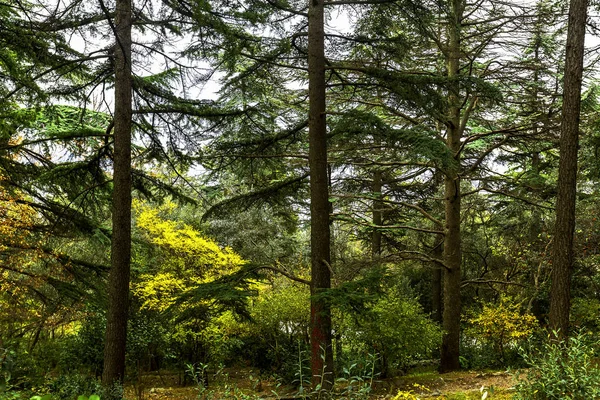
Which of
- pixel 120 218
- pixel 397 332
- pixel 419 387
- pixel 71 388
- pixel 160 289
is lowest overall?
pixel 419 387

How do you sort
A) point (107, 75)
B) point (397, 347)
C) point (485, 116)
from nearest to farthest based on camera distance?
point (107, 75), point (397, 347), point (485, 116)

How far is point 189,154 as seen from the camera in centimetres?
872

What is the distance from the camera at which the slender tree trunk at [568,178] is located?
6.20m

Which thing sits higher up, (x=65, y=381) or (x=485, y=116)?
(x=485, y=116)

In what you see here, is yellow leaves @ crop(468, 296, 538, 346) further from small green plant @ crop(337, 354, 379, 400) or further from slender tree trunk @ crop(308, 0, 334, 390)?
small green plant @ crop(337, 354, 379, 400)

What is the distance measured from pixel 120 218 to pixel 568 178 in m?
7.03

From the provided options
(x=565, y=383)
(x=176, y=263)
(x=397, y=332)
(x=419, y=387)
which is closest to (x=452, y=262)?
(x=397, y=332)

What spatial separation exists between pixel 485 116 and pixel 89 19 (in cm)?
1076

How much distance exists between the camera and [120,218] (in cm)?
717

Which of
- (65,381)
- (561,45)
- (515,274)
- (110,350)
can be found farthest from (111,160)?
(515,274)

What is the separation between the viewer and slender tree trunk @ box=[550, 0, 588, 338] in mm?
6199

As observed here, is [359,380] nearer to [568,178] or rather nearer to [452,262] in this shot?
[568,178]

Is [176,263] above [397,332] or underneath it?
above

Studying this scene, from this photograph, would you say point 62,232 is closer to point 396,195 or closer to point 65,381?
point 65,381
